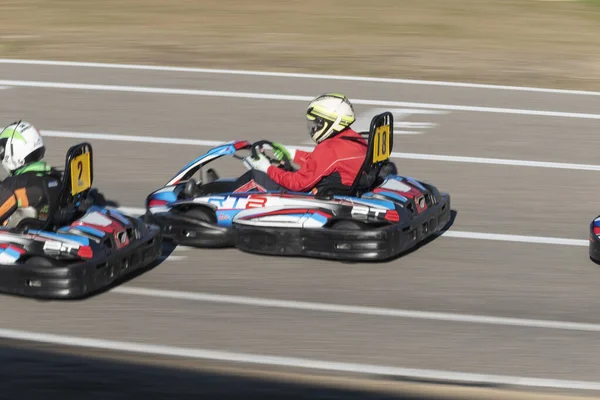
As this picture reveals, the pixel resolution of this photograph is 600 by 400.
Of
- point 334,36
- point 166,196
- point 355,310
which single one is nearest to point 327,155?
point 166,196

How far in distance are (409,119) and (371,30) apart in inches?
209

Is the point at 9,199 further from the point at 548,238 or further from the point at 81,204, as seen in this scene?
the point at 548,238

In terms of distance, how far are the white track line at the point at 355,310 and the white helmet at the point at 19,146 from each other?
1.15 meters

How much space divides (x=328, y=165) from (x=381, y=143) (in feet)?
1.54

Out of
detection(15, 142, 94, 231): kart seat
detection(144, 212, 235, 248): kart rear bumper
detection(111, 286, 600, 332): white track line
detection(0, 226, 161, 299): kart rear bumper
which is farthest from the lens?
detection(144, 212, 235, 248): kart rear bumper

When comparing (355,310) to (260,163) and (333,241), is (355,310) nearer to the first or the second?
(333,241)

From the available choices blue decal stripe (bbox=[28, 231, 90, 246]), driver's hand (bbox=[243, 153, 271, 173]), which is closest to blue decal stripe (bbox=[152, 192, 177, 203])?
driver's hand (bbox=[243, 153, 271, 173])

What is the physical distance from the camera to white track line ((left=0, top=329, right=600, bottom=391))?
7480 millimetres

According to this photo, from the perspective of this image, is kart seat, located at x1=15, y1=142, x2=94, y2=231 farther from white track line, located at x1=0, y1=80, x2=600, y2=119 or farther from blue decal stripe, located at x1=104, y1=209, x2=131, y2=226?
white track line, located at x1=0, y1=80, x2=600, y2=119

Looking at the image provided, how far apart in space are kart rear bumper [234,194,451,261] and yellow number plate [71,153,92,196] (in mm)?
1372

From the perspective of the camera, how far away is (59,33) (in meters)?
20.5

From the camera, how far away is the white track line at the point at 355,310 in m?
8.55

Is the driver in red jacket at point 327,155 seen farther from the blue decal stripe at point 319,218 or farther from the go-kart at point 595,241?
the go-kart at point 595,241

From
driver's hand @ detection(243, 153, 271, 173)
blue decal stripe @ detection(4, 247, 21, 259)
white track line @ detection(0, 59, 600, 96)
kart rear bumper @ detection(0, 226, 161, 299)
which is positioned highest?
white track line @ detection(0, 59, 600, 96)
